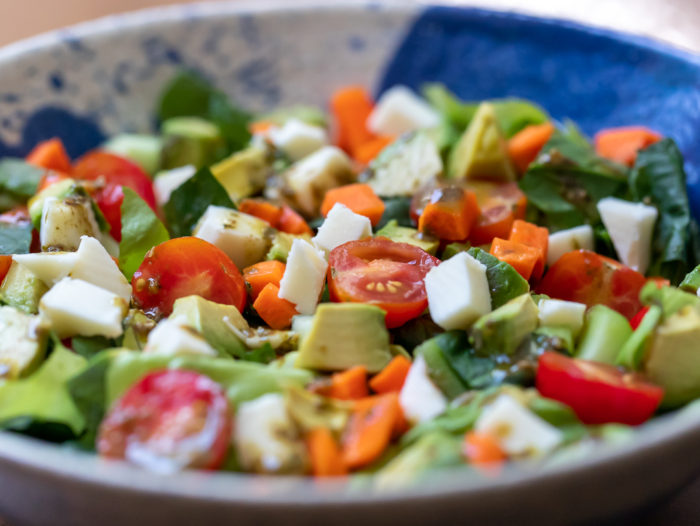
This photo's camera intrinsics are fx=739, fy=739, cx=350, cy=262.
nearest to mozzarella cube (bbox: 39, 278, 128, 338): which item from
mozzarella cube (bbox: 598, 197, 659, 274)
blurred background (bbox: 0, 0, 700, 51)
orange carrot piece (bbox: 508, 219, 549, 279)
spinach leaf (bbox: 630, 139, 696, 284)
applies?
orange carrot piece (bbox: 508, 219, 549, 279)

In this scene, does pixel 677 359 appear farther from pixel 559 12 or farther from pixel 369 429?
pixel 559 12

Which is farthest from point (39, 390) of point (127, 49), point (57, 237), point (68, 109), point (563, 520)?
point (127, 49)

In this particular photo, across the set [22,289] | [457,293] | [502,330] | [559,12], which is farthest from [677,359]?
[559,12]

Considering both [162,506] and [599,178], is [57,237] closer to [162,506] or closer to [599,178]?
[162,506]

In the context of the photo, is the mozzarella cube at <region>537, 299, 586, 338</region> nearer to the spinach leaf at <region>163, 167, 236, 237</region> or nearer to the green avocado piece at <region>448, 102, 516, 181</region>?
the green avocado piece at <region>448, 102, 516, 181</region>

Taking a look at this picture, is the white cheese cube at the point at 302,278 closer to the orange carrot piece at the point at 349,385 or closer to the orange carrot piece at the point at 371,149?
the orange carrot piece at the point at 349,385

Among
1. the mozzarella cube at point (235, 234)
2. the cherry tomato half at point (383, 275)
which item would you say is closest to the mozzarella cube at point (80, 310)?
the mozzarella cube at point (235, 234)
